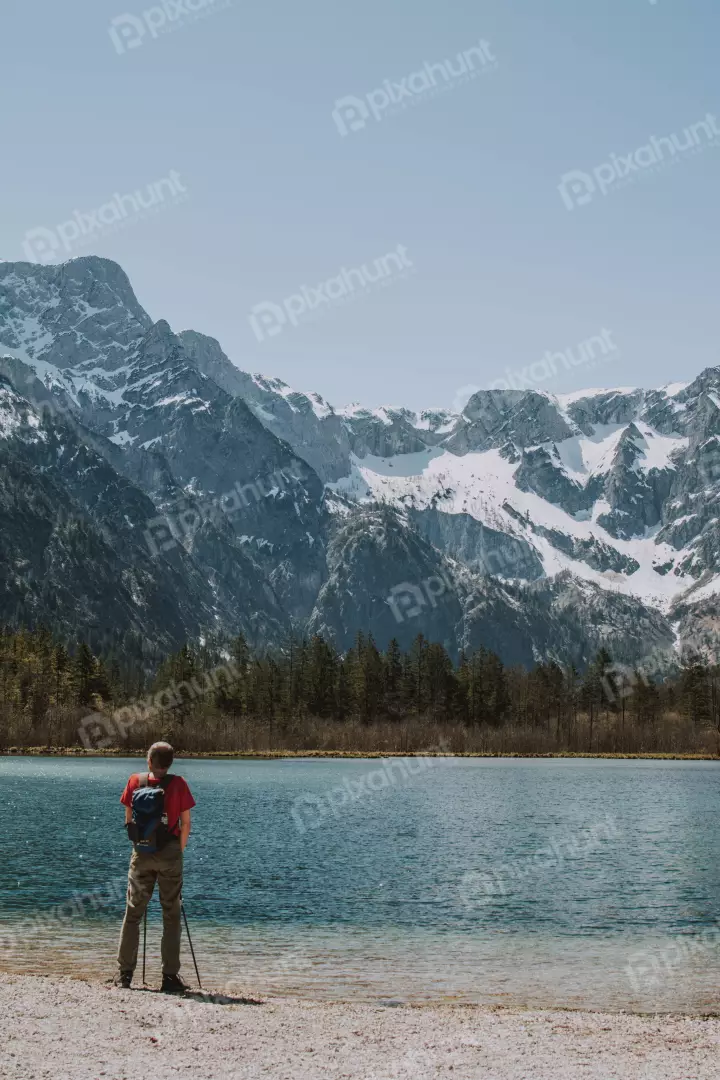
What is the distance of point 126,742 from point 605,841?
4322 inches

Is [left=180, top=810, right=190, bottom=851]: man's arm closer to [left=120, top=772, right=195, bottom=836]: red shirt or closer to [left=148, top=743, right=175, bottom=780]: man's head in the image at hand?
[left=120, top=772, right=195, bottom=836]: red shirt

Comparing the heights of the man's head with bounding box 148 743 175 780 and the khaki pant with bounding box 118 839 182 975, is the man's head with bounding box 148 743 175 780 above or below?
above

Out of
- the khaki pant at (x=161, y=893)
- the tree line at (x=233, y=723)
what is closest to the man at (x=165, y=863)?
the khaki pant at (x=161, y=893)

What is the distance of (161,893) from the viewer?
20641 millimetres

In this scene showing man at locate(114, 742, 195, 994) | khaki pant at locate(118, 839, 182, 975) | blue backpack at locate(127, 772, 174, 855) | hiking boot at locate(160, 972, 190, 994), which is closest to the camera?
blue backpack at locate(127, 772, 174, 855)

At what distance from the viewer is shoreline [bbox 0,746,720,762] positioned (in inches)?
5984

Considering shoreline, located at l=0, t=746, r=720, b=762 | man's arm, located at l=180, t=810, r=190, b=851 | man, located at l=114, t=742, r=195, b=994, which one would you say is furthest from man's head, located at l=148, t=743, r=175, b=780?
shoreline, located at l=0, t=746, r=720, b=762

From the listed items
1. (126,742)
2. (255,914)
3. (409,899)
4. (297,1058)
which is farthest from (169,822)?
(126,742)

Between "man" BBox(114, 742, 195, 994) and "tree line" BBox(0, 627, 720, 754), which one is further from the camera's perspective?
"tree line" BBox(0, 627, 720, 754)

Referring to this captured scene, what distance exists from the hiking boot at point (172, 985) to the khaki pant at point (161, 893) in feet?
0.36

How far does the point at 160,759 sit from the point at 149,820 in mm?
1162

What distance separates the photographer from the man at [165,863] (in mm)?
20156

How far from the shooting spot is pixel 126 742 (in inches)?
6181

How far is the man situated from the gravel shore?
93cm
